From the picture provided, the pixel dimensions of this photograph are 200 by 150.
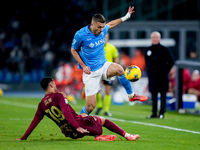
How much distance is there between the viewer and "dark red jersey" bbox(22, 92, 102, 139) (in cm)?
792

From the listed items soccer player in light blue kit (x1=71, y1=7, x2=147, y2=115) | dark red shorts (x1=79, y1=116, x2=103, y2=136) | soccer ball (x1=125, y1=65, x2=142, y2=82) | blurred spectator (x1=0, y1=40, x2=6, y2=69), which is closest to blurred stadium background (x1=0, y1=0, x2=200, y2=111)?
blurred spectator (x1=0, y1=40, x2=6, y2=69)

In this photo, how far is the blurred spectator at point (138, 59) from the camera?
27.6 meters

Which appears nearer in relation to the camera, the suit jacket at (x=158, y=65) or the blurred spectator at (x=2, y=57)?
the suit jacket at (x=158, y=65)

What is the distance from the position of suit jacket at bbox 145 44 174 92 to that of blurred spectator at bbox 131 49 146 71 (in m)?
13.0

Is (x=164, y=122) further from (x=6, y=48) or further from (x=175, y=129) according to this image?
(x=6, y=48)

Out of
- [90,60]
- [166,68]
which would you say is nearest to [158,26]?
[166,68]

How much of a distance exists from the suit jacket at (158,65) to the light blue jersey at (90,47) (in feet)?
13.6

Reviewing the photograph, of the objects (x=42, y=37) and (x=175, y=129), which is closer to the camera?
(x=175, y=129)

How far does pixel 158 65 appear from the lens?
14133 millimetres

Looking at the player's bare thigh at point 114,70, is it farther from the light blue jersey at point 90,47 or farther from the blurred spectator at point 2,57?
the blurred spectator at point 2,57

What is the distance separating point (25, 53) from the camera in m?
30.0

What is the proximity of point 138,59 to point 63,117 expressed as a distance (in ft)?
67.9

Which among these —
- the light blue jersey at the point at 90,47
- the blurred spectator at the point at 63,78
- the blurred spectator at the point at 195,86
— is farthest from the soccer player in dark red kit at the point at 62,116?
→ the blurred spectator at the point at 63,78

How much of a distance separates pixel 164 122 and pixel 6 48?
1961 cm
